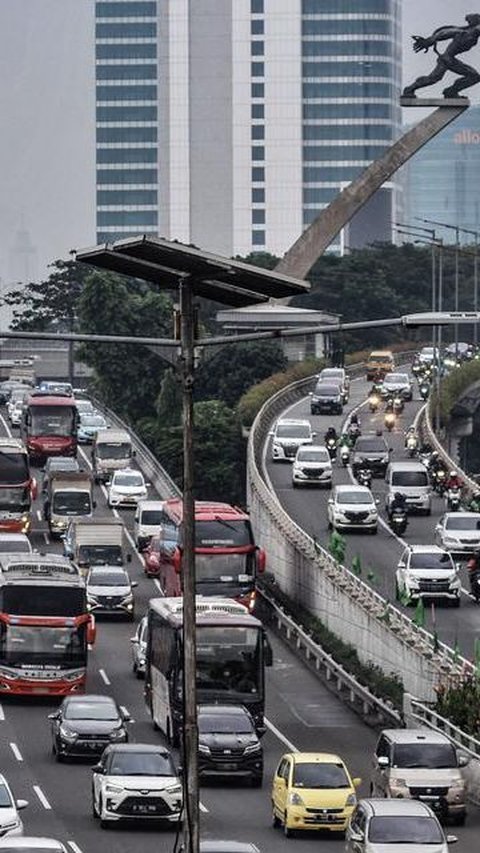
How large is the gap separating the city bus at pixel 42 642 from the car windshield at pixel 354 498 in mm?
27348

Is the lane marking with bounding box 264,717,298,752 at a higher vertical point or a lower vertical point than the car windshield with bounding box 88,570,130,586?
lower

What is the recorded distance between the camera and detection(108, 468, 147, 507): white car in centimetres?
10488

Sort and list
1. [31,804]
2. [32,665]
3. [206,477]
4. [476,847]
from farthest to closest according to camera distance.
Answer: [206,477] → [32,665] → [31,804] → [476,847]

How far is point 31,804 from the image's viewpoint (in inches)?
1913

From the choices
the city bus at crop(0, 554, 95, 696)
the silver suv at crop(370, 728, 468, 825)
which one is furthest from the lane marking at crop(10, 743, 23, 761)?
the silver suv at crop(370, 728, 468, 825)

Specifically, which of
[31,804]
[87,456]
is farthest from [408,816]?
[87,456]

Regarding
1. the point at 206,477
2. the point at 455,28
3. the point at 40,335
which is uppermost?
the point at 455,28

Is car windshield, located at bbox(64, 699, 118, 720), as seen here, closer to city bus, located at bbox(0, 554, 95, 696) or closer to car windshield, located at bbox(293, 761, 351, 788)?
city bus, located at bbox(0, 554, 95, 696)

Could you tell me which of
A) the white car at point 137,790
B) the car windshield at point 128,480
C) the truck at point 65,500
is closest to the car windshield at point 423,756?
the white car at point 137,790

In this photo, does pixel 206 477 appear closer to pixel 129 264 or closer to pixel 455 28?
pixel 455 28

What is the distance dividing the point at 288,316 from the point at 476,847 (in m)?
125

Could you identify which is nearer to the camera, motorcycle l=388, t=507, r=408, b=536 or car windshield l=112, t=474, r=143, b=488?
motorcycle l=388, t=507, r=408, b=536

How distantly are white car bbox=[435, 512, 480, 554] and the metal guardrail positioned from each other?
731cm

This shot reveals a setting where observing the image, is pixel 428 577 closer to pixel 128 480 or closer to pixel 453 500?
pixel 453 500
